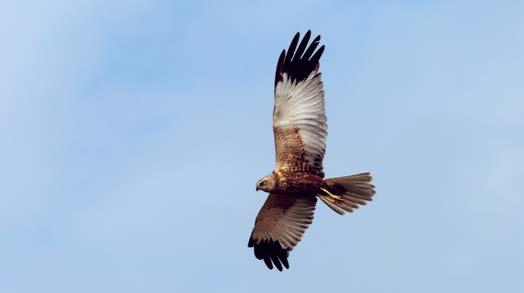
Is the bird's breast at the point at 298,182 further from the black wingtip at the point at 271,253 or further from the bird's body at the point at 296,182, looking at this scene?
the black wingtip at the point at 271,253

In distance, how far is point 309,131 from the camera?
2248 cm

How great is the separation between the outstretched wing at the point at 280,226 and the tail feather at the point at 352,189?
798 millimetres

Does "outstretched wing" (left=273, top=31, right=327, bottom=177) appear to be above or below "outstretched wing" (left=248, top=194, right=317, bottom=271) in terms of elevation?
above

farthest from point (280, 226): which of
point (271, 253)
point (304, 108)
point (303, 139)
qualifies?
point (304, 108)

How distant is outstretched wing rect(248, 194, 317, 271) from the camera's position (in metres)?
23.5

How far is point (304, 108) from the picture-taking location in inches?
883

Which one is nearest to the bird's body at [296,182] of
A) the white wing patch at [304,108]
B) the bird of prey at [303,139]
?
the bird of prey at [303,139]

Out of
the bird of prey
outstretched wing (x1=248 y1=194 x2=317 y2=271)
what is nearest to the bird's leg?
the bird of prey

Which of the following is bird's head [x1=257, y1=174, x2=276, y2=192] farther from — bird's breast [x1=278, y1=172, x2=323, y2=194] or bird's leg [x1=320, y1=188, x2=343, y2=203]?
bird's leg [x1=320, y1=188, x2=343, y2=203]

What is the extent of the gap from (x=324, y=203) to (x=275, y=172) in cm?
104

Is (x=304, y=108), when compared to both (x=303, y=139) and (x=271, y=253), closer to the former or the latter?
(x=303, y=139)

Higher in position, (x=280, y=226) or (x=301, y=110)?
(x=301, y=110)

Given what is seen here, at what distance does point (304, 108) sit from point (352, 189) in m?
1.61

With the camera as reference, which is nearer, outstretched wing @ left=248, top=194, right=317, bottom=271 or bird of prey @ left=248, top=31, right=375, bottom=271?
bird of prey @ left=248, top=31, right=375, bottom=271
